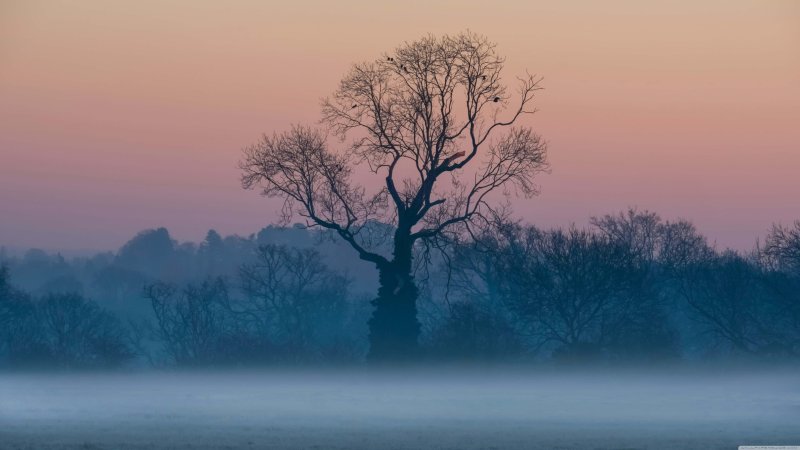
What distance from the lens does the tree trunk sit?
1829 inches

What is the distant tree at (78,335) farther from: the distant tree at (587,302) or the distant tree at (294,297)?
the distant tree at (587,302)

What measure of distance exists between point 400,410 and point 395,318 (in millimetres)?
8731

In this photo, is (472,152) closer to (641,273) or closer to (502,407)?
(502,407)

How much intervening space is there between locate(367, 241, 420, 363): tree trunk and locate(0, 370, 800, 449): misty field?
1025mm

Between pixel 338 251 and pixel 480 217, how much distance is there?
12465 cm

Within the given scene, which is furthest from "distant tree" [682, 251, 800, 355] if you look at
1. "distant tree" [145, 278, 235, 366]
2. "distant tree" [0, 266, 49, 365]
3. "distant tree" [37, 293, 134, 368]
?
"distant tree" [0, 266, 49, 365]

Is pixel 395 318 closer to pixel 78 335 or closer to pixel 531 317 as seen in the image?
pixel 531 317

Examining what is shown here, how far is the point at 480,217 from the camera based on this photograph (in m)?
46.1

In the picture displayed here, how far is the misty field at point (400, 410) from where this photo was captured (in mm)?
28797

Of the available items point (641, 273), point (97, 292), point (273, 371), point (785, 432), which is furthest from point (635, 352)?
point (97, 292)

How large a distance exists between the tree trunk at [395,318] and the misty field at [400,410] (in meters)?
1.02

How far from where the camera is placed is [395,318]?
47.2m

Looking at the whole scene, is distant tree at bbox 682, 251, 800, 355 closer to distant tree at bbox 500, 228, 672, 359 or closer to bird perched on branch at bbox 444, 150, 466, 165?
distant tree at bbox 500, 228, 672, 359

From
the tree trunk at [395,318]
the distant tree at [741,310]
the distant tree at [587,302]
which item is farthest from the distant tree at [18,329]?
the distant tree at [741,310]
